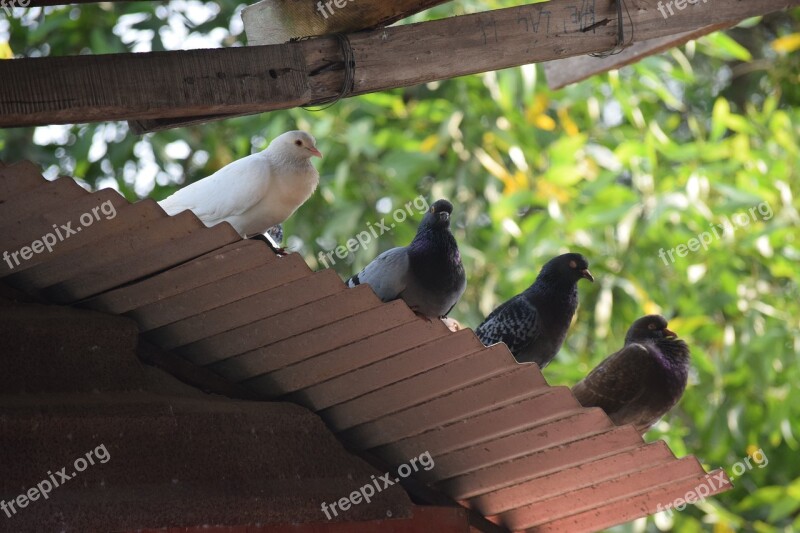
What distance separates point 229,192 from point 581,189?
16.4 feet

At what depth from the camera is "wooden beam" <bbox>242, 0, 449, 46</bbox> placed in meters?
3.34

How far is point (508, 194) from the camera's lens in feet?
27.5

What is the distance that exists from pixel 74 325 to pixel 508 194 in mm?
5387

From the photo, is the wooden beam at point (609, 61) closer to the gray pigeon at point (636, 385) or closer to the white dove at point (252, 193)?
the gray pigeon at point (636, 385)

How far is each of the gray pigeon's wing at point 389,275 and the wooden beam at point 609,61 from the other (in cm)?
120

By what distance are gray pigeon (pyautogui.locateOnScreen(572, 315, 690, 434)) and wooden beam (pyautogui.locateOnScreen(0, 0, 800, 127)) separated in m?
1.20

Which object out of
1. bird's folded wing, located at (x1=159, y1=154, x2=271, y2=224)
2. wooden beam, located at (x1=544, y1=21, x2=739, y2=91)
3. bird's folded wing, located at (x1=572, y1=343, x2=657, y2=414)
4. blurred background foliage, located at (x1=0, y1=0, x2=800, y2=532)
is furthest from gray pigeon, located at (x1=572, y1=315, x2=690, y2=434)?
blurred background foliage, located at (x1=0, y1=0, x2=800, y2=532)

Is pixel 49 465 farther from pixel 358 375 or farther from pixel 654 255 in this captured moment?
pixel 654 255

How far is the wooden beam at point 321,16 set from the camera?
334 cm

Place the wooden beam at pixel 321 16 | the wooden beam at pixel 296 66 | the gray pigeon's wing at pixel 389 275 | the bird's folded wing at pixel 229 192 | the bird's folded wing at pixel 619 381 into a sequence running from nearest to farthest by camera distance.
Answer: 1. the wooden beam at pixel 296 66
2. the wooden beam at pixel 321 16
3. the bird's folded wing at pixel 229 192
4. the gray pigeon's wing at pixel 389 275
5. the bird's folded wing at pixel 619 381

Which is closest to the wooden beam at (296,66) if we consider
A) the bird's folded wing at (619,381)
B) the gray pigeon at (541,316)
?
the gray pigeon at (541,316)

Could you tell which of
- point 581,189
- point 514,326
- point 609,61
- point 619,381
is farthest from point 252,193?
point 581,189

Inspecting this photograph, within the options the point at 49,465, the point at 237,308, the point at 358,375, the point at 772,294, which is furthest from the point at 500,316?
the point at 772,294

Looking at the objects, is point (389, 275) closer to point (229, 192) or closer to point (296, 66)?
point (229, 192)
